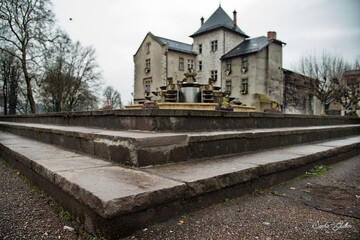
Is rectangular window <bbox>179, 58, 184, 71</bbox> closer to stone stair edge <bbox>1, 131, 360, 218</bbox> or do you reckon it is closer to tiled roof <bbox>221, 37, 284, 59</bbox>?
tiled roof <bbox>221, 37, 284, 59</bbox>

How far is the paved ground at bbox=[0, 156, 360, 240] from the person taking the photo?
2.12m

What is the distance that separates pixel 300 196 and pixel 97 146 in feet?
9.07

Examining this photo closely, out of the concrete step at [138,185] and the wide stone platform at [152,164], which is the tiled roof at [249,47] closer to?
the wide stone platform at [152,164]

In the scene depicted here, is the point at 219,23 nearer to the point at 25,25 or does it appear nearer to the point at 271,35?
the point at 271,35

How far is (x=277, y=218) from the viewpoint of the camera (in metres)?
2.45

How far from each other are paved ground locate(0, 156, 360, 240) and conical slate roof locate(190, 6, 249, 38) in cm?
3427

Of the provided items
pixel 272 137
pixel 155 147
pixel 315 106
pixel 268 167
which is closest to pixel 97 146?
pixel 155 147

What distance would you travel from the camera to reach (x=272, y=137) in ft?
17.3

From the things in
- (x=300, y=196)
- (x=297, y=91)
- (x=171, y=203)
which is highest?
(x=297, y=91)

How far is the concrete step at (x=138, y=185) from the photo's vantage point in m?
2.03

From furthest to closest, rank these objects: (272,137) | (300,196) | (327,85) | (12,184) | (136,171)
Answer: (327,85)
(272,137)
(12,184)
(300,196)
(136,171)

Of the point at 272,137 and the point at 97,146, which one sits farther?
the point at 272,137

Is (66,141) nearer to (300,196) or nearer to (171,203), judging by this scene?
(171,203)

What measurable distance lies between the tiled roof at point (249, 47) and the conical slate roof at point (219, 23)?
261cm
